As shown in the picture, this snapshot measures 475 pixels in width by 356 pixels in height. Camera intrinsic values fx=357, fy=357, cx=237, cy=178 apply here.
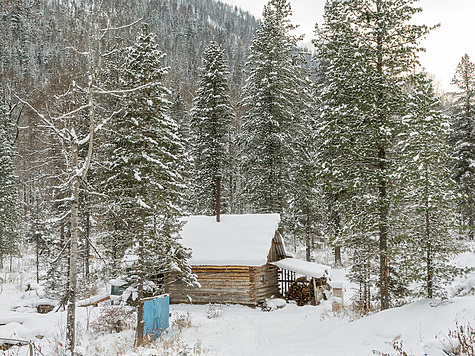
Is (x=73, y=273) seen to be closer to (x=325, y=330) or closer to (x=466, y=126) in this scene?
(x=325, y=330)

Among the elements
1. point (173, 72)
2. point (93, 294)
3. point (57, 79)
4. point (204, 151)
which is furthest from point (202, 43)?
point (57, 79)

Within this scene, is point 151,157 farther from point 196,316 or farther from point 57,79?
point 196,316

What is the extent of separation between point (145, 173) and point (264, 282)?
12.0 metres

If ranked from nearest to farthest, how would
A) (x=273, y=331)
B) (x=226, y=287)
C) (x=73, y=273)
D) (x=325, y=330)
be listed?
(x=73, y=273) < (x=325, y=330) < (x=273, y=331) < (x=226, y=287)

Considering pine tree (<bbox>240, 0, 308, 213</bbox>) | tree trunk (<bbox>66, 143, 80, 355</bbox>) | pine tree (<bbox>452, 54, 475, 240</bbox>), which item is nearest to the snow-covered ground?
tree trunk (<bbox>66, 143, 80, 355</bbox>)

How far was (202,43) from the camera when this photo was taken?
444 ft

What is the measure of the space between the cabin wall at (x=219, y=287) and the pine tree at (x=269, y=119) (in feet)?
23.7

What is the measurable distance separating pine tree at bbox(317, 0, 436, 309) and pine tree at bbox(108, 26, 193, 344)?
6706 millimetres

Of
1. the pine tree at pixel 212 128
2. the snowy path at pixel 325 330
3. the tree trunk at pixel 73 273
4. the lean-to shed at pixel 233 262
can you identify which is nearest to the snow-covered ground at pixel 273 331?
the snowy path at pixel 325 330

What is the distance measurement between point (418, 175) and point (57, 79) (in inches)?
453

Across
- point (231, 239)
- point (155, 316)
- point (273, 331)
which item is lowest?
point (273, 331)

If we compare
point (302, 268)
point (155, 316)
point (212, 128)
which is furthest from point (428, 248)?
point (212, 128)

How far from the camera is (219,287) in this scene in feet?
70.0

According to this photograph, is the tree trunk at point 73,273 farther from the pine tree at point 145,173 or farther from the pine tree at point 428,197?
the pine tree at point 428,197
